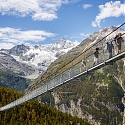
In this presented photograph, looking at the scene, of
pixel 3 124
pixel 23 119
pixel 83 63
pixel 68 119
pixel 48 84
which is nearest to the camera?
pixel 83 63

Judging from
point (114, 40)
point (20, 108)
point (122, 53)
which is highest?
point (20, 108)

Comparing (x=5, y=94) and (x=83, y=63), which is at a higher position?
(x=5, y=94)

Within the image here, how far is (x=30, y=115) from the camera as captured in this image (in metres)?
165

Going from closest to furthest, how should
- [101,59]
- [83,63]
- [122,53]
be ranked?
[122,53]
[101,59]
[83,63]

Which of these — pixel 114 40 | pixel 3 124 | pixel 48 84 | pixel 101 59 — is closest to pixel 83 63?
pixel 101 59

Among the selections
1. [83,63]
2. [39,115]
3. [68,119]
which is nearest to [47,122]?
[39,115]

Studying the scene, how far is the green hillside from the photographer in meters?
152

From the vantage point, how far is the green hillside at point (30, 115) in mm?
152000

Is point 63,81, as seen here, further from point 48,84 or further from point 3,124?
point 3,124

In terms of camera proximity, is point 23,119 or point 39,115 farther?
point 39,115

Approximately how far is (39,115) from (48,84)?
13316 centimetres

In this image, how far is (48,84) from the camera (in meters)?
39.9

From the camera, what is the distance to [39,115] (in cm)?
16875

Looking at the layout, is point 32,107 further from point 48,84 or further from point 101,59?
point 101,59
